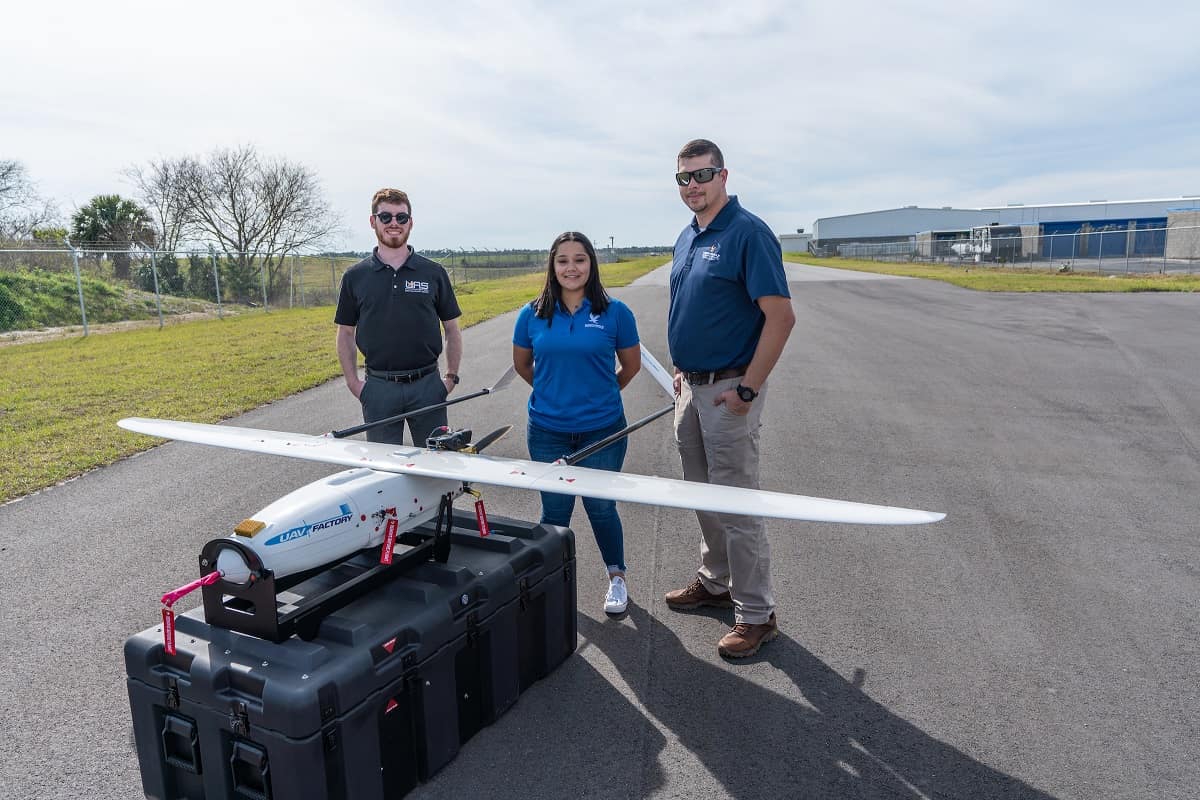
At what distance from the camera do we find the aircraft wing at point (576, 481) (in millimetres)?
2992

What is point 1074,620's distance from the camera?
4516 mm

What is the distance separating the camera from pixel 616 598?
4.66 meters

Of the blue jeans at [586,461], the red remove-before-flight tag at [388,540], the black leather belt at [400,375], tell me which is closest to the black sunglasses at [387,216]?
the black leather belt at [400,375]

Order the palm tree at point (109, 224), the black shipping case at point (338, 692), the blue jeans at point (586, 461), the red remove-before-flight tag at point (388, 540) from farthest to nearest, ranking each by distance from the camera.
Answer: the palm tree at point (109, 224) → the blue jeans at point (586, 461) → the red remove-before-flight tag at point (388, 540) → the black shipping case at point (338, 692)

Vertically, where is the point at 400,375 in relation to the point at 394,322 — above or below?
below

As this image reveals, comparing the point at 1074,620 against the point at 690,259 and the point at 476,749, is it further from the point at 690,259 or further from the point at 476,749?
the point at 476,749

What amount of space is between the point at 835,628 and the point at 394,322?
3264mm

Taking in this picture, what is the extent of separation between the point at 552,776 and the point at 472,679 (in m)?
0.56

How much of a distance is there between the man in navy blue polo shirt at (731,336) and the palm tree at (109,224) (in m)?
34.7

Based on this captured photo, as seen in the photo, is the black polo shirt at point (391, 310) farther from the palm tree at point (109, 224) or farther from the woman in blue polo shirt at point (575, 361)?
the palm tree at point (109, 224)

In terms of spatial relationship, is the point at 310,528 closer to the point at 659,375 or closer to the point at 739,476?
the point at 739,476

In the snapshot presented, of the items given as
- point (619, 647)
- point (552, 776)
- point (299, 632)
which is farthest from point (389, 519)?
point (619, 647)

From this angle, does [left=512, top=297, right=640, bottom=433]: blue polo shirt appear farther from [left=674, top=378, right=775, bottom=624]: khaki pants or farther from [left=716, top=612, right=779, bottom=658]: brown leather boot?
[left=716, top=612, right=779, bottom=658]: brown leather boot

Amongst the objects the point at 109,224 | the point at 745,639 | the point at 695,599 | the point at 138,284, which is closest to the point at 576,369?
the point at 695,599
